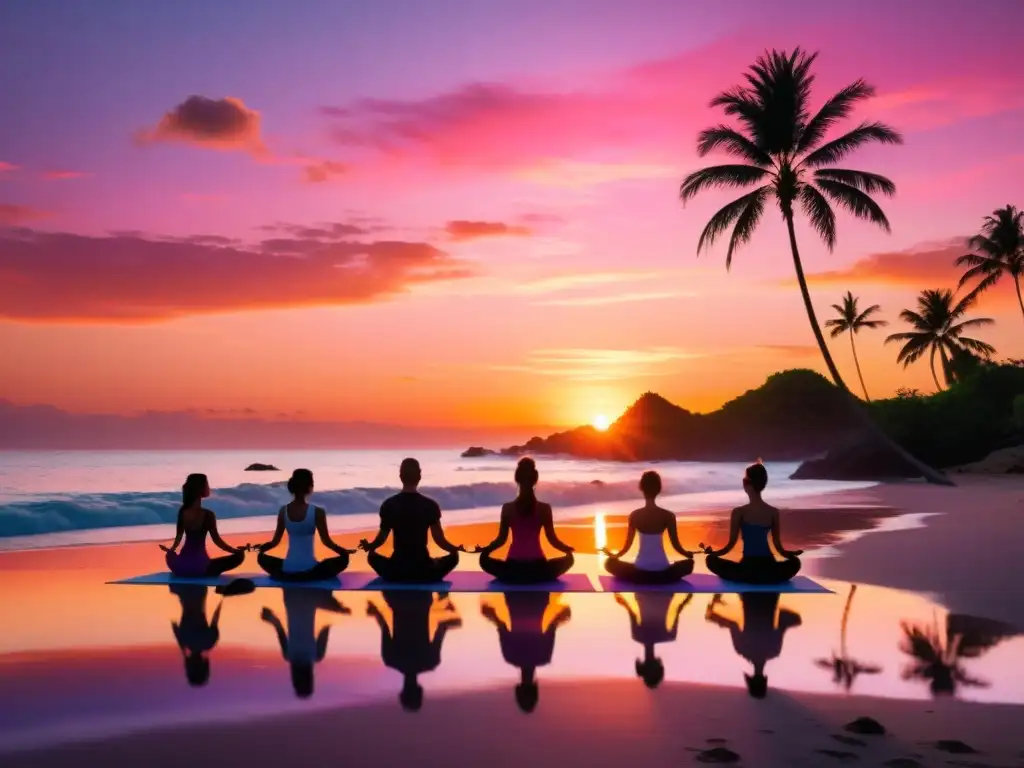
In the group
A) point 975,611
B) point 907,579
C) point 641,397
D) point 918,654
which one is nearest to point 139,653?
point 918,654

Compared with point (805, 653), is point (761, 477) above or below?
above

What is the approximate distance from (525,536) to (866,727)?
6248mm

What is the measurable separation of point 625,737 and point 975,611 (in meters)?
5.80

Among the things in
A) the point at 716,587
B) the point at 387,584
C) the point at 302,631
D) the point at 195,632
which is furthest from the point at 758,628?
the point at 195,632

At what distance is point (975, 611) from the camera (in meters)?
9.34

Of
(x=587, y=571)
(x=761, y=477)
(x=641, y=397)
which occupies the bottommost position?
(x=587, y=571)

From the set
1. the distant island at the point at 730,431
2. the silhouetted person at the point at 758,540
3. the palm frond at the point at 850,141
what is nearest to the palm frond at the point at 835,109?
the palm frond at the point at 850,141

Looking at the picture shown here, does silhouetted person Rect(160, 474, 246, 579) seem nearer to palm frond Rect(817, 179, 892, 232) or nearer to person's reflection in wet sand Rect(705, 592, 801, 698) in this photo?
person's reflection in wet sand Rect(705, 592, 801, 698)

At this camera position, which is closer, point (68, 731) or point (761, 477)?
point (68, 731)

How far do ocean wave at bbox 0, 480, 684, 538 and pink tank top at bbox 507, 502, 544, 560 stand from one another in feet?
41.3

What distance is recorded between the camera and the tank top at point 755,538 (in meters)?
11.1

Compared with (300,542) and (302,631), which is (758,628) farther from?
(300,542)

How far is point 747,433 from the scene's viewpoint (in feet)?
366

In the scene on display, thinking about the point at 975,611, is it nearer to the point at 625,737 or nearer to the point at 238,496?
the point at 625,737
